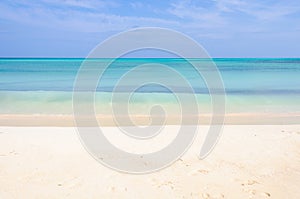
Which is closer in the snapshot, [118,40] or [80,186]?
[80,186]

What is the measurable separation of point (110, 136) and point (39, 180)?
2.06 meters

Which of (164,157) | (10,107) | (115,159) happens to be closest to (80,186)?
(115,159)

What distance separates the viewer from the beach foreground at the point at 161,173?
330 cm

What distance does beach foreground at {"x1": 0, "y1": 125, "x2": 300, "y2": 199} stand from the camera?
330cm

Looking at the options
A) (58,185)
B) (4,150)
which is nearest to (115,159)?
(58,185)

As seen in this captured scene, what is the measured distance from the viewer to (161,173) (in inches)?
149

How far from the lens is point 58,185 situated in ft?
11.3

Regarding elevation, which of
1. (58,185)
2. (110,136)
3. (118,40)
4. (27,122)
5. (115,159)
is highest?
(118,40)

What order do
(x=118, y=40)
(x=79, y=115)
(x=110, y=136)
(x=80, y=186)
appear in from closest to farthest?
(x=80, y=186), (x=118, y=40), (x=110, y=136), (x=79, y=115)

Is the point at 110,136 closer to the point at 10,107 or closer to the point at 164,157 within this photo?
the point at 164,157

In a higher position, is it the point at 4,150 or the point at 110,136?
the point at 110,136

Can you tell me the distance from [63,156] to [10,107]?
7127mm

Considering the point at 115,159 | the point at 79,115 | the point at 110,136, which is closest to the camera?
the point at 115,159

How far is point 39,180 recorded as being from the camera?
3.58 metres
